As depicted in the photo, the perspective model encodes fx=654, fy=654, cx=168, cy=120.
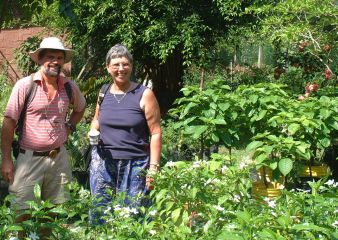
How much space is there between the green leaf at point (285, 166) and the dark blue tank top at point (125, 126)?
0.95m

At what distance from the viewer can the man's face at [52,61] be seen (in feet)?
12.5

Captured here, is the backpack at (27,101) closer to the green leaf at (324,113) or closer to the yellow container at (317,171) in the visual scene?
the green leaf at (324,113)

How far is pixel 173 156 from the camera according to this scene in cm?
695

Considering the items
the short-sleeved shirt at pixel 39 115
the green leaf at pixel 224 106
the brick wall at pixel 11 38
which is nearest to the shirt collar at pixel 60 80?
the short-sleeved shirt at pixel 39 115

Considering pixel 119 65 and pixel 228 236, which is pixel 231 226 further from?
pixel 119 65

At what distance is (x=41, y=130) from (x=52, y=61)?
0.41 metres

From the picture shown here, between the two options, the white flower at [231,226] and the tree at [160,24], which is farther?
the tree at [160,24]

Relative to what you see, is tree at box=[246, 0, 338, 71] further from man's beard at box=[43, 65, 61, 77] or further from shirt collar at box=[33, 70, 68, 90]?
man's beard at box=[43, 65, 61, 77]

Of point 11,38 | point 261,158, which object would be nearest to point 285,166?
point 261,158

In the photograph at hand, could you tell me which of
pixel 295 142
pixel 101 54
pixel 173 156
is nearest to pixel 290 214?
pixel 295 142

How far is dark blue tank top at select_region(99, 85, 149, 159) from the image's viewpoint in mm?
3846

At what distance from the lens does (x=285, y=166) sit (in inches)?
168

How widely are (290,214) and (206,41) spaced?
21.0ft

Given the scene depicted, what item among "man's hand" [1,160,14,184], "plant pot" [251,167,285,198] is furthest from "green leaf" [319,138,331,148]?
"man's hand" [1,160,14,184]
